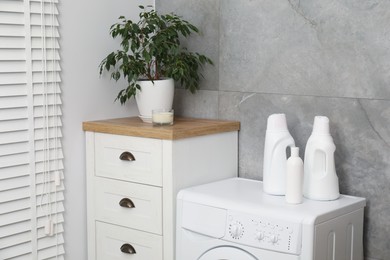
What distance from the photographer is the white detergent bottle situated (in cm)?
243

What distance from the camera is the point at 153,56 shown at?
115 inches

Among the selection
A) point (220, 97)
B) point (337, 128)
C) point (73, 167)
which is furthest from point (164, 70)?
point (337, 128)

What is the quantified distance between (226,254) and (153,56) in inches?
39.4

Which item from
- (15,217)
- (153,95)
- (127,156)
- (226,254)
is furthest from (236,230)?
(15,217)

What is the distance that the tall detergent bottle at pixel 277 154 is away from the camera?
8.24 feet

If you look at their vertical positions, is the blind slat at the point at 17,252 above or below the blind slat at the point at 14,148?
below

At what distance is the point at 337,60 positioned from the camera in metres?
2.56

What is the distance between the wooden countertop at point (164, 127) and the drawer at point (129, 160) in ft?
0.09

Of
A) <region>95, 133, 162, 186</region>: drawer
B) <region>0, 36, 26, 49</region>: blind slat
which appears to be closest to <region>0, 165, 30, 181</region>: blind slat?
<region>95, 133, 162, 186</region>: drawer

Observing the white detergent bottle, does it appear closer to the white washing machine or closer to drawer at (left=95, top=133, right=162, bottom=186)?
the white washing machine

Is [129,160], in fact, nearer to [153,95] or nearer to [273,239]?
[153,95]

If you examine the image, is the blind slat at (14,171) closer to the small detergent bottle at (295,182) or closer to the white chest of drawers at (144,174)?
the white chest of drawers at (144,174)

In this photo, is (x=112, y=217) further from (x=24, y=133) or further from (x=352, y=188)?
(x=352, y=188)

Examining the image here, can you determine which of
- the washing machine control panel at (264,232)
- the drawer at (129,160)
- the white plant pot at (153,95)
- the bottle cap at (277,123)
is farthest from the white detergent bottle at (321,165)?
the white plant pot at (153,95)
